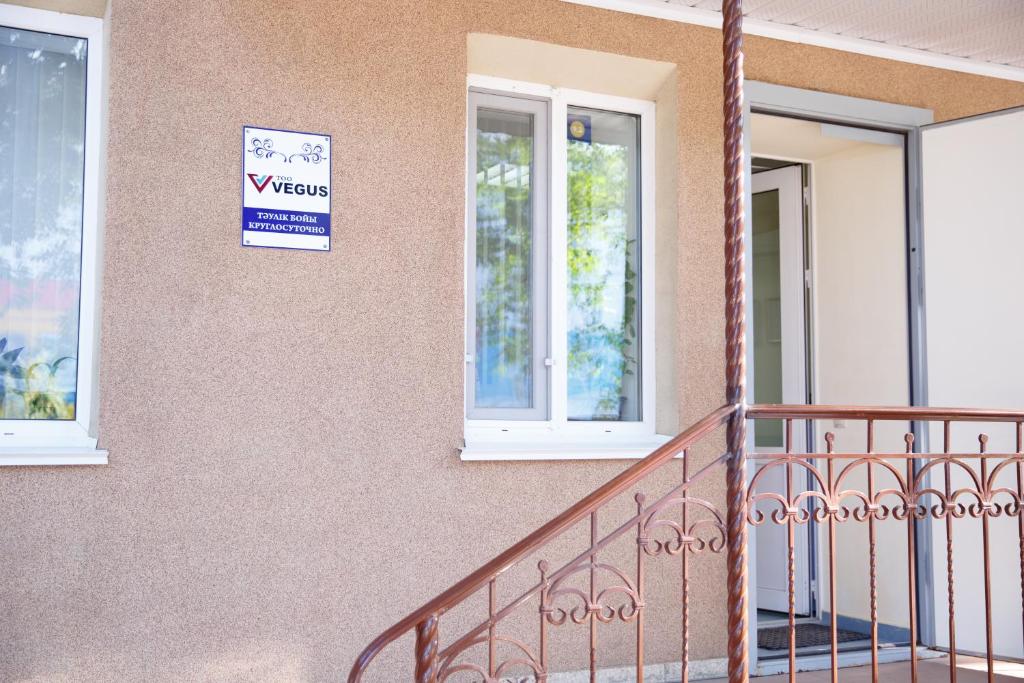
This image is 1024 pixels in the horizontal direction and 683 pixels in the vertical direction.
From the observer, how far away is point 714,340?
15.6 ft

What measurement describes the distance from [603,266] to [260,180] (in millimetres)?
1665

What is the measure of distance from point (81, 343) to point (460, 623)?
1810mm

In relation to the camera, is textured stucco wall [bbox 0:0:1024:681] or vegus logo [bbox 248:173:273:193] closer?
textured stucco wall [bbox 0:0:1024:681]

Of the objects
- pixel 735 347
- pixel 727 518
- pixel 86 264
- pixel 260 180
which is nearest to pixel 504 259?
pixel 260 180

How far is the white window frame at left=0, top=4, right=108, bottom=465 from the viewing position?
12.0 ft

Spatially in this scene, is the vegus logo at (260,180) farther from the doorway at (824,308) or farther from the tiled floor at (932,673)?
the tiled floor at (932,673)

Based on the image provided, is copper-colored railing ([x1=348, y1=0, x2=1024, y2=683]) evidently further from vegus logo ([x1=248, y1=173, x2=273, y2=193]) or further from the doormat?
the doormat

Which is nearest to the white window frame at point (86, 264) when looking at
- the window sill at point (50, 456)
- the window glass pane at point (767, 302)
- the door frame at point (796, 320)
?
the window sill at point (50, 456)

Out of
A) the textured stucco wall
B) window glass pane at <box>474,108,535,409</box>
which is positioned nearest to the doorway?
window glass pane at <box>474,108,535,409</box>

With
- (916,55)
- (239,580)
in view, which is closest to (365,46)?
(239,580)

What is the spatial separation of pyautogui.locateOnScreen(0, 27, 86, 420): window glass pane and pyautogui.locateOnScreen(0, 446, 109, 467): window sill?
0.21 m

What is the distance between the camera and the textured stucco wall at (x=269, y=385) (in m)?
3.62

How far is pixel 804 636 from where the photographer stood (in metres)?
5.43

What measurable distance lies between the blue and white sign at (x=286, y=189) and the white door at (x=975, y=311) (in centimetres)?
308
